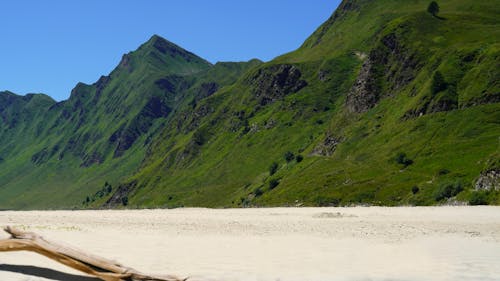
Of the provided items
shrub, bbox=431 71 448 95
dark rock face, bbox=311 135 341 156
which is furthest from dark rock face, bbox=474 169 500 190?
dark rock face, bbox=311 135 341 156

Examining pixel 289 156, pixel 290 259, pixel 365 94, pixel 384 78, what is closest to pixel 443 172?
pixel 289 156

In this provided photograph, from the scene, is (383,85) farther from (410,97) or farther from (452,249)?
(452,249)

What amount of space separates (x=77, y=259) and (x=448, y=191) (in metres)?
81.0

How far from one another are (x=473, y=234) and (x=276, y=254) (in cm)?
1345

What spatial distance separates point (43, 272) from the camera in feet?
43.8

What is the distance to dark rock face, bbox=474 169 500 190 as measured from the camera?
245 feet

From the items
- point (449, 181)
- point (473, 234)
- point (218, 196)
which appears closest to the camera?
point (473, 234)

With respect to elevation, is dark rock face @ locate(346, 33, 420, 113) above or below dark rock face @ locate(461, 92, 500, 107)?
above

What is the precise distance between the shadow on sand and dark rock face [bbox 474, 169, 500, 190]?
240 ft

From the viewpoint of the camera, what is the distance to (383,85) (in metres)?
189

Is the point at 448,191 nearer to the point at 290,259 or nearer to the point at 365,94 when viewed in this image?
the point at 290,259

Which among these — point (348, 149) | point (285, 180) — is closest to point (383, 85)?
point (348, 149)

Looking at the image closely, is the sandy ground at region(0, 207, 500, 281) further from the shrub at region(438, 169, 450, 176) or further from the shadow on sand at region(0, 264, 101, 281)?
the shrub at region(438, 169, 450, 176)

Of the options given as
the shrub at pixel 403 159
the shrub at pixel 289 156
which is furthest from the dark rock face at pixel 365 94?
the shrub at pixel 403 159
